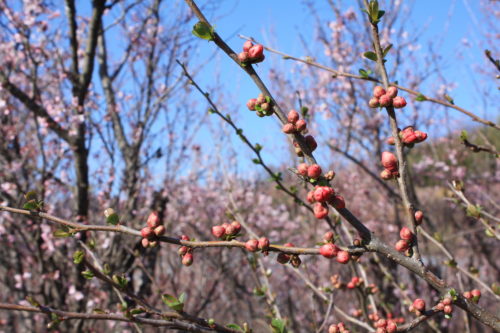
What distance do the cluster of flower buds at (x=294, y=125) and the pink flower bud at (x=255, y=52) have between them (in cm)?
18

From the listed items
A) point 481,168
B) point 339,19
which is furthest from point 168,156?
point 481,168

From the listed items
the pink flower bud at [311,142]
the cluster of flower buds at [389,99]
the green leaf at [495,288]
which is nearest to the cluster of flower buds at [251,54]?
the pink flower bud at [311,142]

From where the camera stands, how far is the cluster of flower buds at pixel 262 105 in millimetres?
1073

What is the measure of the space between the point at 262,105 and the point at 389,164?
392mm

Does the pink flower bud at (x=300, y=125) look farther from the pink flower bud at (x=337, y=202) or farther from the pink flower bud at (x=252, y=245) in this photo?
the pink flower bud at (x=252, y=245)

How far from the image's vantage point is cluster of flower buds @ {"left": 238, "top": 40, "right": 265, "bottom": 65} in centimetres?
105

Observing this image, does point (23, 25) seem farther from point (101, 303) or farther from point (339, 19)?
point (339, 19)

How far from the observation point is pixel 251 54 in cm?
105

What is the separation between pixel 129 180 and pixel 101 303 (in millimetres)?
1671

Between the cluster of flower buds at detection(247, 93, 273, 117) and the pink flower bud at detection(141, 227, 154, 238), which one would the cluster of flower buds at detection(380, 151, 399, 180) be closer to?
the cluster of flower buds at detection(247, 93, 273, 117)

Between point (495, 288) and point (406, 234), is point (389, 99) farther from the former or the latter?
point (495, 288)

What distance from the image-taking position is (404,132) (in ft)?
3.69

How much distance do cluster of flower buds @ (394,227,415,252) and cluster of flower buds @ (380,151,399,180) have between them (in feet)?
0.53

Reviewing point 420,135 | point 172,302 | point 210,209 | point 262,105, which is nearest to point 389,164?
point 420,135
